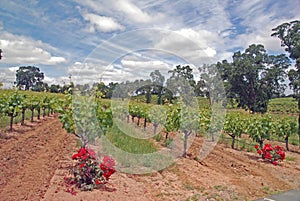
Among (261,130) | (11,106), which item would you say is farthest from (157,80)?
(11,106)

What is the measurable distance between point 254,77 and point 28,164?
42.6 metres

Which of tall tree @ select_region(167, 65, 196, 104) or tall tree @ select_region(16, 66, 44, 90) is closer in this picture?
tall tree @ select_region(167, 65, 196, 104)

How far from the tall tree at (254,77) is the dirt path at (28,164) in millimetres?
37889

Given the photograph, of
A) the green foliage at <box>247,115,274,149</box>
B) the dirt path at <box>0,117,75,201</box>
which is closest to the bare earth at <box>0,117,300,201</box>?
the dirt path at <box>0,117,75,201</box>

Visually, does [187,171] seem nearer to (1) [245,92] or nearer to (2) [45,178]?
(2) [45,178]

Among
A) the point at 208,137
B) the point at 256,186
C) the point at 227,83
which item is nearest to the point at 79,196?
the point at 256,186

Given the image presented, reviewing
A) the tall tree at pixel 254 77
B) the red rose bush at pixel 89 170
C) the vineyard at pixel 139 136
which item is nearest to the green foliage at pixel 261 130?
the vineyard at pixel 139 136

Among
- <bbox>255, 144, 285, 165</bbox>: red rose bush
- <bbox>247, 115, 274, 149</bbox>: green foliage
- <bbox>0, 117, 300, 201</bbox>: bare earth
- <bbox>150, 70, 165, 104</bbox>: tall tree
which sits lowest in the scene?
<bbox>0, 117, 300, 201</bbox>: bare earth

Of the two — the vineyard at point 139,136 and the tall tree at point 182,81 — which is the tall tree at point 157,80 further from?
the vineyard at point 139,136

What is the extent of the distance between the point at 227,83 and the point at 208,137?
101ft

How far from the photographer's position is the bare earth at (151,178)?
5520 mm

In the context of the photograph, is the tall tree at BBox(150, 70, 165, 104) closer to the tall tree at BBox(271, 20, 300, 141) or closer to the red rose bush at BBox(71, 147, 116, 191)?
the red rose bush at BBox(71, 147, 116, 191)

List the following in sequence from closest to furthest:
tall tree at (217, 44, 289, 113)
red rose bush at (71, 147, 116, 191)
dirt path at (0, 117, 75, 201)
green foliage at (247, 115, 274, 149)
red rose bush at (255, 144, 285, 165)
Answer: dirt path at (0, 117, 75, 201)
red rose bush at (71, 147, 116, 191)
red rose bush at (255, 144, 285, 165)
green foliage at (247, 115, 274, 149)
tall tree at (217, 44, 289, 113)

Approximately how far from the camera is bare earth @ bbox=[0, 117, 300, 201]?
5.52 meters
